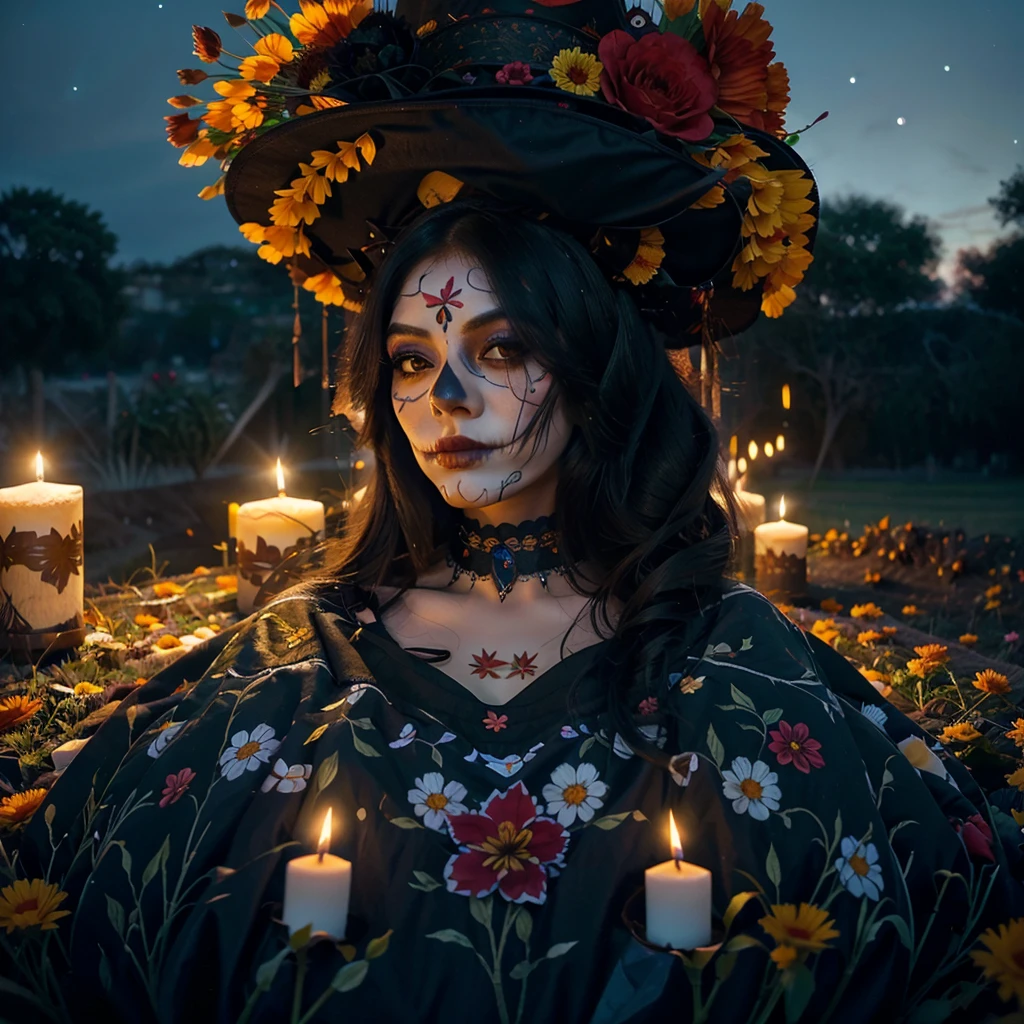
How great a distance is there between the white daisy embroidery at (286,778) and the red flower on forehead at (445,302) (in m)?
0.71

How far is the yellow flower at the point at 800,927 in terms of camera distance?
112 cm

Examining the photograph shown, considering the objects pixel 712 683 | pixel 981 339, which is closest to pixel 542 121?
pixel 712 683

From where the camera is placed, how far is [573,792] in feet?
4.81

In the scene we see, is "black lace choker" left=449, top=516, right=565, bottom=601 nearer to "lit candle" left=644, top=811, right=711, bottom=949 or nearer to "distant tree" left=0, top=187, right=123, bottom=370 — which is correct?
"lit candle" left=644, top=811, right=711, bottom=949

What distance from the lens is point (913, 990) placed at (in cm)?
135

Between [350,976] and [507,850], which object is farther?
[507,850]

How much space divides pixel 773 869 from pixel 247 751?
Result: 2.44 ft

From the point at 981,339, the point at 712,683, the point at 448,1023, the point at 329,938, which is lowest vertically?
the point at 448,1023

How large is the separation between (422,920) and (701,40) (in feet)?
4.63

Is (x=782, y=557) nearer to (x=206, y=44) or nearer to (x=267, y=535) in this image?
(x=267, y=535)

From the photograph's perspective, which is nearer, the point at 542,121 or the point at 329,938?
the point at 329,938

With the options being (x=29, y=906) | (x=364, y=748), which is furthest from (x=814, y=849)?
(x=29, y=906)

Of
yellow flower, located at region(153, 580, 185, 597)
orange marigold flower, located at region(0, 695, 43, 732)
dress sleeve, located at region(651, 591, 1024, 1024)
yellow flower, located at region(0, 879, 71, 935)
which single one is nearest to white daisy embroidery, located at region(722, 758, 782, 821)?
dress sleeve, located at region(651, 591, 1024, 1024)

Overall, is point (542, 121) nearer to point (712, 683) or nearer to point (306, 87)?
point (306, 87)
